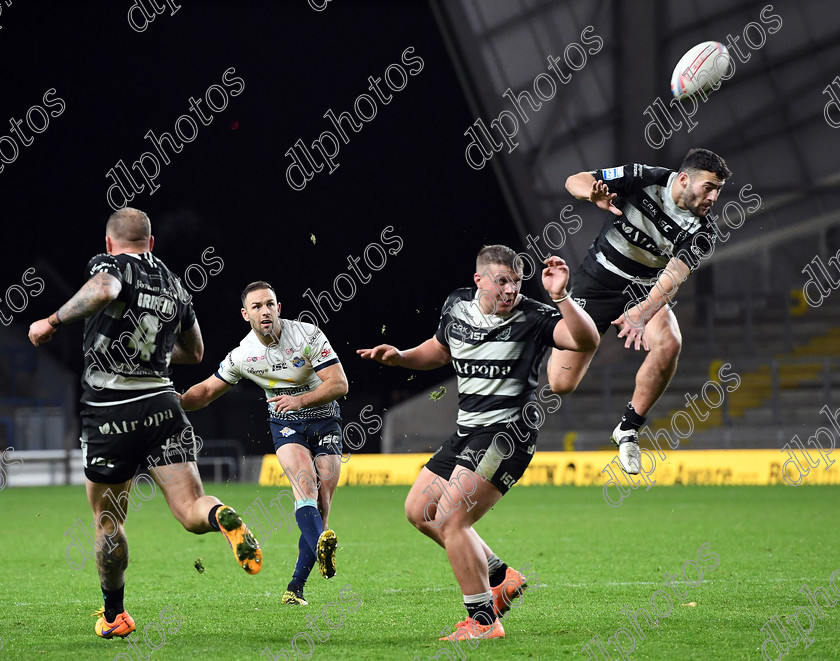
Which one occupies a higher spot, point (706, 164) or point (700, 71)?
point (700, 71)

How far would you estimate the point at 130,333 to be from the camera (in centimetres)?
589

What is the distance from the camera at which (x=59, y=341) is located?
27234 mm

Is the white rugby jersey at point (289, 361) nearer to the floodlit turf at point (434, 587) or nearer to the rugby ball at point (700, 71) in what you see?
the floodlit turf at point (434, 587)

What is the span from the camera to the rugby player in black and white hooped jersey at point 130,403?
19.2 feet

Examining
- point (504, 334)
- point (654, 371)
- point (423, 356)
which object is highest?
point (654, 371)

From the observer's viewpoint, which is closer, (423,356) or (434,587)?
(423,356)

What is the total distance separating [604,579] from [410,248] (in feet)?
55.9

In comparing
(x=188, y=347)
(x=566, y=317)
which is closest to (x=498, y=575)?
(x=566, y=317)

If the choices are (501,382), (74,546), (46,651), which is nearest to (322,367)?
(501,382)

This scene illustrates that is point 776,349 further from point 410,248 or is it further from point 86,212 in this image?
point 86,212

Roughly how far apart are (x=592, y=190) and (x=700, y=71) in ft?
3.78

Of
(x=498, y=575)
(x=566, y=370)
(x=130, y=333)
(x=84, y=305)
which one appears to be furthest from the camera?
(x=566, y=370)

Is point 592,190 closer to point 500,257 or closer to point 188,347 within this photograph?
point 500,257

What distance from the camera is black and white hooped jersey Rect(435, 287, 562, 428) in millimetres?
6062
